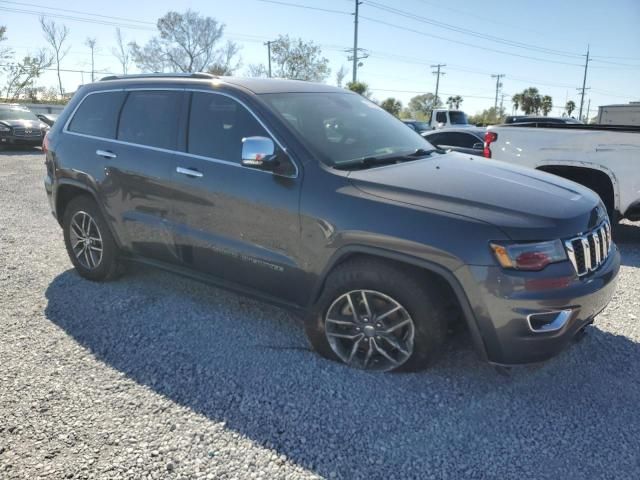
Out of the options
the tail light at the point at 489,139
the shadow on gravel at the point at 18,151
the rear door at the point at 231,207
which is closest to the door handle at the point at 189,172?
the rear door at the point at 231,207

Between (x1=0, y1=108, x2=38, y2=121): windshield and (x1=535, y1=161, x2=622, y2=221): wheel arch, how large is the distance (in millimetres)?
17186

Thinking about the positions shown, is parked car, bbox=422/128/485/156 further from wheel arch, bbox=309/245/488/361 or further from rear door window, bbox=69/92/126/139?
wheel arch, bbox=309/245/488/361

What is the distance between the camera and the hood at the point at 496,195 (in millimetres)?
2637

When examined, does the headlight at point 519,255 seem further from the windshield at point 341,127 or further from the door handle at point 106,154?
the door handle at point 106,154

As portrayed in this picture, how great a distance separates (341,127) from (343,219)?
3.11ft

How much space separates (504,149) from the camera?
21.4 feet

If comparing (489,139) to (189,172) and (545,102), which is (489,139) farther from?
(545,102)

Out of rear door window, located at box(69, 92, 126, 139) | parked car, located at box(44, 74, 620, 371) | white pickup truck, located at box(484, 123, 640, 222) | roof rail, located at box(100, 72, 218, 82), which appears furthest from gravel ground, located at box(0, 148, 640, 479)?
white pickup truck, located at box(484, 123, 640, 222)

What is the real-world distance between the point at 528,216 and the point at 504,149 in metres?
4.20

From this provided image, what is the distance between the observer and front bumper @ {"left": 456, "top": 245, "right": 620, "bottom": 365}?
2.58 meters

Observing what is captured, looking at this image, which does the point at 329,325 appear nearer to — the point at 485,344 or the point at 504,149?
the point at 485,344

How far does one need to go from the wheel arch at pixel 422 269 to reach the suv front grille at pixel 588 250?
61 cm

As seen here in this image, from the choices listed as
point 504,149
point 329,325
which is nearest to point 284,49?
point 504,149

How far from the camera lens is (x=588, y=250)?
110 inches
